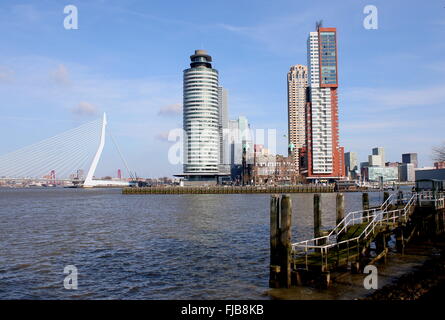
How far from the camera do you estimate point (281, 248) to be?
18844 mm

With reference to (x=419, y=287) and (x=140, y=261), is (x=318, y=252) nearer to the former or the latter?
(x=419, y=287)

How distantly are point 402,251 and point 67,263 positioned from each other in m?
21.1

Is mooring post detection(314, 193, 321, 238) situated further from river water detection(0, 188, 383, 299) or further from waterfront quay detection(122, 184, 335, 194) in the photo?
waterfront quay detection(122, 184, 335, 194)

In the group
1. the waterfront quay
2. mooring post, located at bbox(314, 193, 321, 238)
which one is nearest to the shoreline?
mooring post, located at bbox(314, 193, 321, 238)

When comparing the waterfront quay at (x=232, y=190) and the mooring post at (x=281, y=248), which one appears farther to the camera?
the waterfront quay at (x=232, y=190)

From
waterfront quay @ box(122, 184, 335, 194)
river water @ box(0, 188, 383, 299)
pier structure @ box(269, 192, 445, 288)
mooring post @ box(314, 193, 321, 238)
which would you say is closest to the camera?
pier structure @ box(269, 192, 445, 288)

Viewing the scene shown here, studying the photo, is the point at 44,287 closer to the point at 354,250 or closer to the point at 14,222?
the point at 354,250

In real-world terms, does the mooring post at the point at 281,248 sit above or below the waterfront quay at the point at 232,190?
above

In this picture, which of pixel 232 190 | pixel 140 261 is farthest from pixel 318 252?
pixel 232 190

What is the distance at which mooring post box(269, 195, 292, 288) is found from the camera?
723 inches

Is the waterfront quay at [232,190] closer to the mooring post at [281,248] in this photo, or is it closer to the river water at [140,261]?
the river water at [140,261]

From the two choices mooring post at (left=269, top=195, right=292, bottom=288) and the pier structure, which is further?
the pier structure

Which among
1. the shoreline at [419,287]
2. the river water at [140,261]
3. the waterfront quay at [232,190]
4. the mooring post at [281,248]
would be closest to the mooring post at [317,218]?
the river water at [140,261]

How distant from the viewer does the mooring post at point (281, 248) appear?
18.4m
